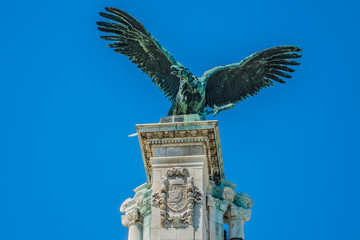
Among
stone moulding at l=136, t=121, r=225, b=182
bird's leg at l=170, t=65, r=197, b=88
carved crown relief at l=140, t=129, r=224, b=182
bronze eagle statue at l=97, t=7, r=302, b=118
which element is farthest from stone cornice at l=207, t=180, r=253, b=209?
bird's leg at l=170, t=65, r=197, b=88

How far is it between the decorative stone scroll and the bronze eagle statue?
3541 millimetres

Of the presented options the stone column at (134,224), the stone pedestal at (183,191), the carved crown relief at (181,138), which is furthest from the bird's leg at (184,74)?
the stone column at (134,224)

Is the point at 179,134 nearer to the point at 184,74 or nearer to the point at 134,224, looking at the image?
the point at 184,74

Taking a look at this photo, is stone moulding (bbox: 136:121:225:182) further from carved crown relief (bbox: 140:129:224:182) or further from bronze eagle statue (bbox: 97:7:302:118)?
bronze eagle statue (bbox: 97:7:302:118)

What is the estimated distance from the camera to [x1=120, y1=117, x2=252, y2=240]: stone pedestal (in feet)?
92.4

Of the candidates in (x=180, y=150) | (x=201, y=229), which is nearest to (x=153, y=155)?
(x=180, y=150)

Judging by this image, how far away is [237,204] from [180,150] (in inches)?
118

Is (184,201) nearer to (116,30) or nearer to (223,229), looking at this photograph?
(223,229)

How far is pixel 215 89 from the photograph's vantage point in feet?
107

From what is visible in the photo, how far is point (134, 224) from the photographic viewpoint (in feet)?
100

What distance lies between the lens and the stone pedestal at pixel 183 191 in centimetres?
2817

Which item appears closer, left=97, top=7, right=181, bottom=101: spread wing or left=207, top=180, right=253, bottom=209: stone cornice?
left=207, top=180, right=253, bottom=209: stone cornice

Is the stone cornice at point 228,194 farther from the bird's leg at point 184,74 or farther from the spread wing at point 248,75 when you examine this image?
the bird's leg at point 184,74

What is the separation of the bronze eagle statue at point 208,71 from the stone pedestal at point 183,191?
80.0 inches
